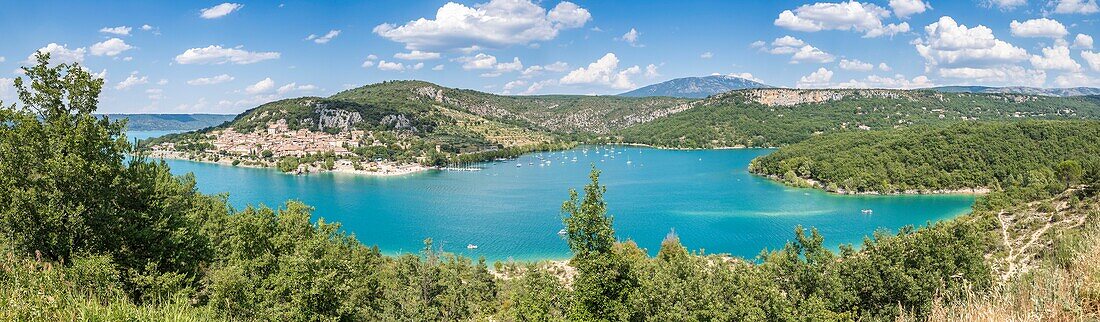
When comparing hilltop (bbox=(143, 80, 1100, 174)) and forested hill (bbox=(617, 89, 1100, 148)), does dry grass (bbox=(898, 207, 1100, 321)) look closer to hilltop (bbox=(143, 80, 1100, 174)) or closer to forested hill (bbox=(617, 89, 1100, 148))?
hilltop (bbox=(143, 80, 1100, 174))

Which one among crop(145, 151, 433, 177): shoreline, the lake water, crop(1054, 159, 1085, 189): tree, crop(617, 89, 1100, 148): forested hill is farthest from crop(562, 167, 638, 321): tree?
crop(617, 89, 1100, 148): forested hill

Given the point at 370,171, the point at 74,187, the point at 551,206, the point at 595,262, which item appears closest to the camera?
the point at 74,187

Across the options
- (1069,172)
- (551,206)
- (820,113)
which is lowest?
(551,206)

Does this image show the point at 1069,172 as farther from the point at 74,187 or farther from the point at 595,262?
the point at 74,187

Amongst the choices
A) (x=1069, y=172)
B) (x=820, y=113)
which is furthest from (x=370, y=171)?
(x=820, y=113)

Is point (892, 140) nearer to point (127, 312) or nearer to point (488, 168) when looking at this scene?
point (488, 168)

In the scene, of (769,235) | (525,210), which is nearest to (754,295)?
(769,235)
